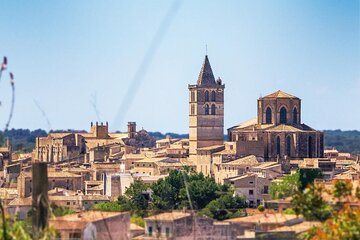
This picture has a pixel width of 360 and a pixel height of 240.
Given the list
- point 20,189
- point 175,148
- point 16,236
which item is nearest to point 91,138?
point 175,148

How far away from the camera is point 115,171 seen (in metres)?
90.9

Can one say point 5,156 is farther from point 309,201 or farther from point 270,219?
point 309,201

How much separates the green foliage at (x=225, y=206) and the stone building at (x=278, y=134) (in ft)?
69.7

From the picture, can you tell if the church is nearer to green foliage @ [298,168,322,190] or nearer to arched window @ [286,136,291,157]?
arched window @ [286,136,291,157]

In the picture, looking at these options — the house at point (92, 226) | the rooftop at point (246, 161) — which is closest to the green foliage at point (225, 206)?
the rooftop at point (246, 161)

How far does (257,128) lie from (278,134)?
7.55ft

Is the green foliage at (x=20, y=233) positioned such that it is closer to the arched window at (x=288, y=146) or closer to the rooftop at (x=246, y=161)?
the rooftop at (x=246, y=161)

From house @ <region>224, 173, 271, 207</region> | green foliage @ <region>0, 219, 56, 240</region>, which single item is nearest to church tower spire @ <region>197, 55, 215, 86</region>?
house @ <region>224, 173, 271, 207</region>

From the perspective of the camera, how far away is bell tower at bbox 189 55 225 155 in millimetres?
96062

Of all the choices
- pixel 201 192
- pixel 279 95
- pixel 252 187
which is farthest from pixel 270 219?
pixel 279 95

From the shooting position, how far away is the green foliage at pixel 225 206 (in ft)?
174

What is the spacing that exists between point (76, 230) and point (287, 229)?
454cm

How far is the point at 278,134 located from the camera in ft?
286

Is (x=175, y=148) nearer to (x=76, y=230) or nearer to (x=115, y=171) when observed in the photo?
(x=115, y=171)
